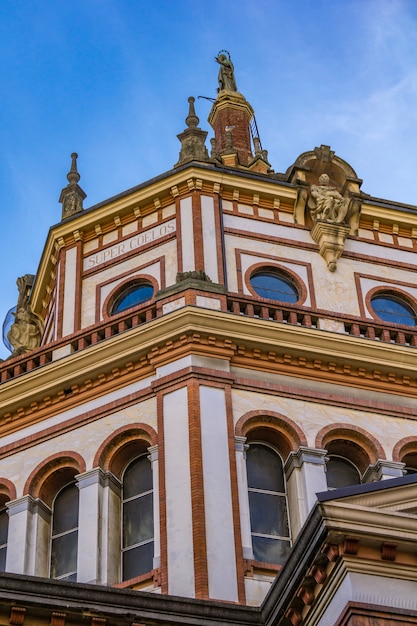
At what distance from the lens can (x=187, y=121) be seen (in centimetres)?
3519

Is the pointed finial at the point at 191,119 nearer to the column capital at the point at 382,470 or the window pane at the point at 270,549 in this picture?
the column capital at the point at 382,470

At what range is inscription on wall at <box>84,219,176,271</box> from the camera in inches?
1286

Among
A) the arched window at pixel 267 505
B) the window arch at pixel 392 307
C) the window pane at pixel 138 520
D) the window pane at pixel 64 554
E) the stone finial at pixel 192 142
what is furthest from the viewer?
the stone finial at pixel 192 142

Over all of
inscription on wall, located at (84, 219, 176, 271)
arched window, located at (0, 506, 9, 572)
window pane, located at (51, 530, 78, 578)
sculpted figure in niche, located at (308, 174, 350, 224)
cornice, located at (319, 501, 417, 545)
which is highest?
sculpted figure in niche, located at (308, 174, 350, 224)

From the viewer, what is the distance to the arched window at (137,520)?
A: 86.3 feet

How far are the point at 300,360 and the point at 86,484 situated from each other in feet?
16.6

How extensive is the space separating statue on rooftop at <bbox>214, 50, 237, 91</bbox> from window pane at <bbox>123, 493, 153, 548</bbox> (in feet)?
64.8

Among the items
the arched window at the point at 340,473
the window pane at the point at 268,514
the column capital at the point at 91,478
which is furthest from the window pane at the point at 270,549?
the column capital at the point at 91,478

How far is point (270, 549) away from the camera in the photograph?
26031mm

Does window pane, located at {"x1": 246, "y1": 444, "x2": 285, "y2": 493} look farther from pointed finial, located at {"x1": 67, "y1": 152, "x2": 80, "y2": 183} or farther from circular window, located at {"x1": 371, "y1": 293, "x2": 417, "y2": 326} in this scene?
pointed finial, located at {"x1": 67, "y1": 152, "x2": 80, "y2": 183}

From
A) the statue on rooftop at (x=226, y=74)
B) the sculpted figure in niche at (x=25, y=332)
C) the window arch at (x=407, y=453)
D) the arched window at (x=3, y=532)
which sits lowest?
the arched window at (x=3, y=532)

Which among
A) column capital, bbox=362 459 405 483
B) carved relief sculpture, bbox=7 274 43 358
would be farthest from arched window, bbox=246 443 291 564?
carved relief sculpture, bbox=7 274 43 358

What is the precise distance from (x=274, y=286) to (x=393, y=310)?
2929 millimetres

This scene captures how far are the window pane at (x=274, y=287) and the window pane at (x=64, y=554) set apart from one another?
731 centimetres
